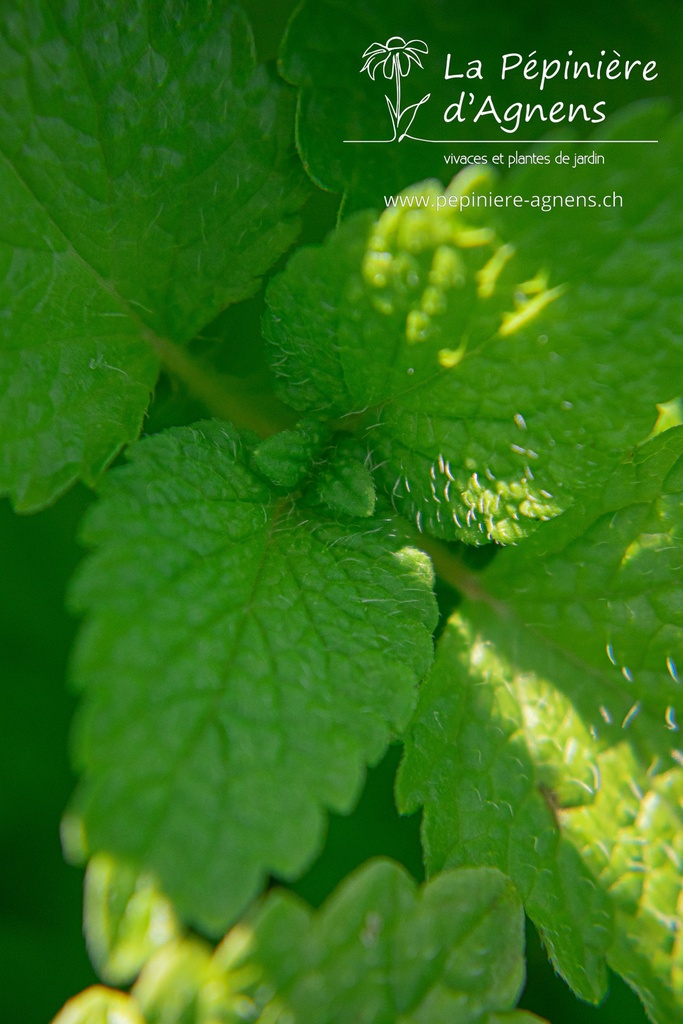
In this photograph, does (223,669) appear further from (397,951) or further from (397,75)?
(397,75)

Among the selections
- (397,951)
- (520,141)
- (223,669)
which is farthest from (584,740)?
(520,141)

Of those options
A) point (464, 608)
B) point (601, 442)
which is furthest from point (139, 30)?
point (464, 608)

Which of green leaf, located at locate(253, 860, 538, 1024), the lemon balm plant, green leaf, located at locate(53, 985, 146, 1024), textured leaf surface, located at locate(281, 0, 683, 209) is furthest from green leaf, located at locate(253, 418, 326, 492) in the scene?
green leaf, located at locate(53, 985, 146, 1024)

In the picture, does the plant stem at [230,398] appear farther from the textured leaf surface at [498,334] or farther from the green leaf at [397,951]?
the green leaf at [397,951]

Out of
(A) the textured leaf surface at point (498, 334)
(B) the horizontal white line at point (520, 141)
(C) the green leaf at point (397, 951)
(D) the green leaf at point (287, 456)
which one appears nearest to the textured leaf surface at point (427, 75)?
(B) the horizontal white line at point (520, 141)

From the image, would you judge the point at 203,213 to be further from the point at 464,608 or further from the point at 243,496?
the point at 464,608

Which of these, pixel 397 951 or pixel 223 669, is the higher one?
pixel 223 669

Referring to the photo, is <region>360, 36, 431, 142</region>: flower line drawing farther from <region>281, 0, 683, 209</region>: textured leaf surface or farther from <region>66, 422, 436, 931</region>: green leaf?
<region>66, 422, 436, 931</region>: green leaf
